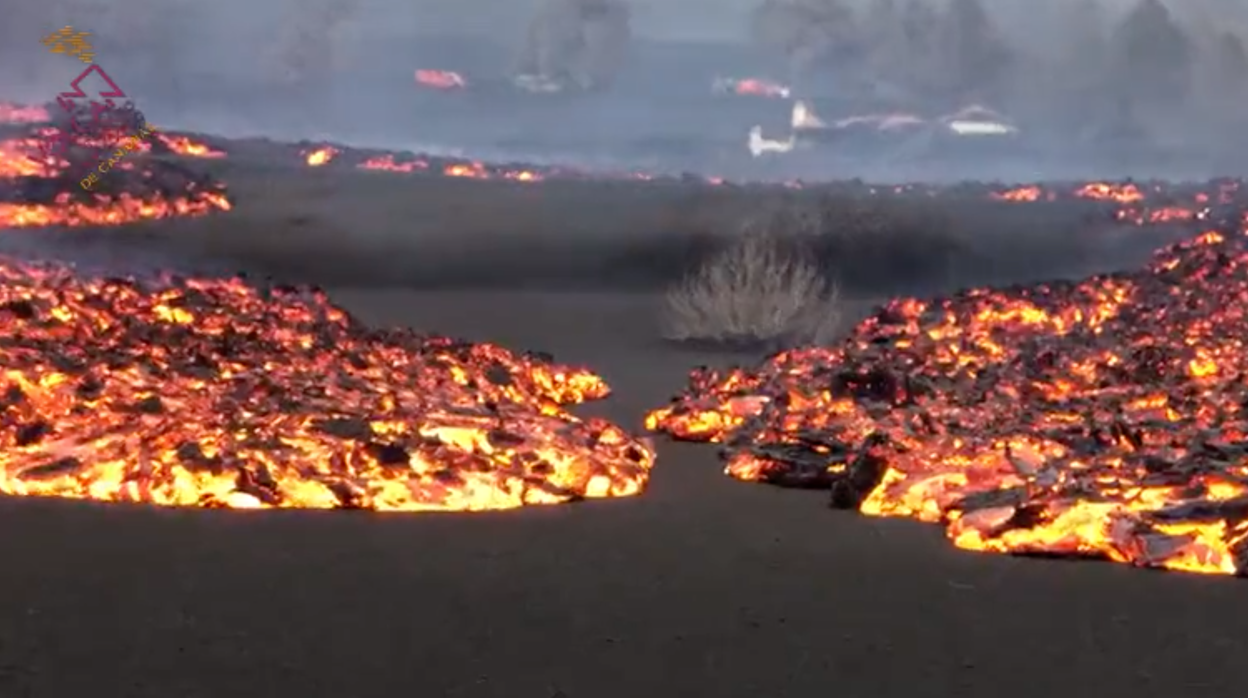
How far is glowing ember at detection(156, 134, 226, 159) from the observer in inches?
2911

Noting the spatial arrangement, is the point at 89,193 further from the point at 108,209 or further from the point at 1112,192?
the point at 1112,192

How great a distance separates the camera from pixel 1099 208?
71.1 meters

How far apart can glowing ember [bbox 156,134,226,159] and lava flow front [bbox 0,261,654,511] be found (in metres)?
52.2

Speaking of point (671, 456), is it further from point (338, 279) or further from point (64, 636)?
point (338, 279)

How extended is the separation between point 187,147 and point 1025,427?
209 ft

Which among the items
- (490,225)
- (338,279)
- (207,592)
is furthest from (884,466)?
(490,225)

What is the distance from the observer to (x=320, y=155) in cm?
8138

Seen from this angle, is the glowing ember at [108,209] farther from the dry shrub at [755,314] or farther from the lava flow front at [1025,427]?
the lava flow front at [1025,427]

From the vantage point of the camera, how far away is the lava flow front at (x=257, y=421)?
15.1 meters

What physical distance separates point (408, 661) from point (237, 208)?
5265 cm

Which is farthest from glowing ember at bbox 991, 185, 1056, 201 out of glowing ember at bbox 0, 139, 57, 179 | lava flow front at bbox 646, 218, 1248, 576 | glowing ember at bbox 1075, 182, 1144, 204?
lava flow front at bbox 646, 218, 1248, 576

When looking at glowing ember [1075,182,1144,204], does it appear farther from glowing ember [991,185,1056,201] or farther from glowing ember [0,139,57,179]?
glowing ember [0,139,57,179]

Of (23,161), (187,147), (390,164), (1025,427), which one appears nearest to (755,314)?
(1025,427)

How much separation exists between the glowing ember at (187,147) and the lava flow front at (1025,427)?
49699 mm
